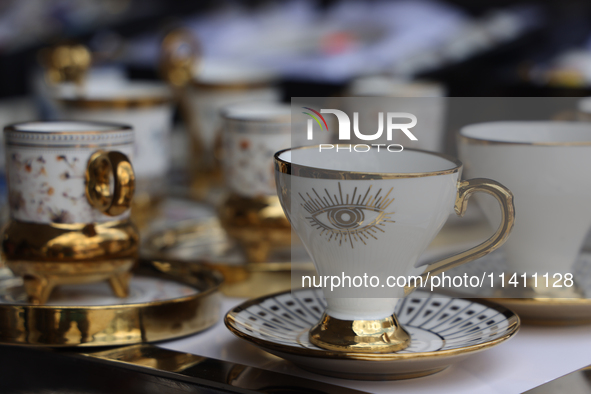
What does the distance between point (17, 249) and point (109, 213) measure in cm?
6

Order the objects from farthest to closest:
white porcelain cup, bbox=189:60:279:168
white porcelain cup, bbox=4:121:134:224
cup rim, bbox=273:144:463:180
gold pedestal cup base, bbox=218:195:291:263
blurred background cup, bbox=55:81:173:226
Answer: white porcelain cup, bbox=189:60:279:168
blurred background cup, bbox=55:81:173:226
gold pedestal cup base, bbox=218:195:291:263
white porcelain cup, bbox=4:121:134:224
cup rim, bbox=273:144:463:180

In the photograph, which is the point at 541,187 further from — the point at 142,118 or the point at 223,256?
the point at 142,118

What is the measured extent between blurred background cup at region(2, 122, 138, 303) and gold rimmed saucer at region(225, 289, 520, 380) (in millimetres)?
105

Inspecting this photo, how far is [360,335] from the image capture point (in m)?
0.39

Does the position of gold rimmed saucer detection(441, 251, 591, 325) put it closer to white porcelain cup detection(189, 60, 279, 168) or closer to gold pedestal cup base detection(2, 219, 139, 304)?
gold pedestal cup base detection(2, 219, 139, 304)

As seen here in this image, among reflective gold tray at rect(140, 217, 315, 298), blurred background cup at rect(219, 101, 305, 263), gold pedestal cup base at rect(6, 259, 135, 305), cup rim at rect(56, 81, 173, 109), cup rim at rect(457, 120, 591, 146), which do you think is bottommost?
reflective gold tray at rect(140, 217, 315, 298)

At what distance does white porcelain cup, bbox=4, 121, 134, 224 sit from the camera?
0.45 m

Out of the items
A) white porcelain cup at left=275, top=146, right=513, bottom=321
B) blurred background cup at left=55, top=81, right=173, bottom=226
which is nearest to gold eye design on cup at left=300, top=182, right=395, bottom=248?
white porcelain cup at left=275, top=146, right=513, bottom=321

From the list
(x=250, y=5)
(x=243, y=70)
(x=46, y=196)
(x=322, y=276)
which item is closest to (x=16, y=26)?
(x=250, y=5)

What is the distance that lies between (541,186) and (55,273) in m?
0.30

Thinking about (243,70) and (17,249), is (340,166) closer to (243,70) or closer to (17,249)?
(17,249)

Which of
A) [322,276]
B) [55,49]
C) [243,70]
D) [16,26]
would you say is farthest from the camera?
[16,26]

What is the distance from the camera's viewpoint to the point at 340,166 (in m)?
0.41

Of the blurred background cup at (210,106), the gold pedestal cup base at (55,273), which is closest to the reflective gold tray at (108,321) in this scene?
the gold pedestal cup base at (55,273)
